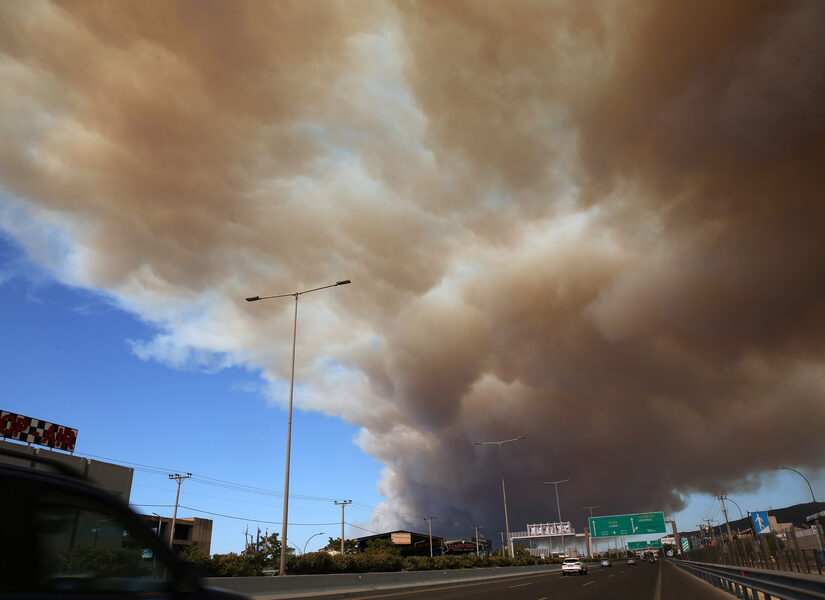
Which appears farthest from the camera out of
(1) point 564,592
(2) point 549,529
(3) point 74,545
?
(2) point 549,529

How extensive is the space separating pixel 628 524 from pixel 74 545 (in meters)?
95.6

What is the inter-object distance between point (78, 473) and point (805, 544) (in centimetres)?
1865

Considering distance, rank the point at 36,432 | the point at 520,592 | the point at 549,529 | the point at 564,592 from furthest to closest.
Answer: the point at 549,529, the point at 36,432, the point at 564,592, the point at 520,592

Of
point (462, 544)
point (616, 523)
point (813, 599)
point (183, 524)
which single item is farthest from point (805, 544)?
point (462, 544)

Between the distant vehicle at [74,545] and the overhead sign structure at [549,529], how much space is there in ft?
378

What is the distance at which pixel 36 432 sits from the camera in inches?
1548

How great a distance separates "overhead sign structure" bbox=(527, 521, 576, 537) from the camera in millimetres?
107438

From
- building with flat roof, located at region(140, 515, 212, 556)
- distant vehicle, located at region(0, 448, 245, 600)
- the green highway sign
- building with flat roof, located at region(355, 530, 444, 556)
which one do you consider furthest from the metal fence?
building with flat roof, located at region(355, 530, 444, 556)

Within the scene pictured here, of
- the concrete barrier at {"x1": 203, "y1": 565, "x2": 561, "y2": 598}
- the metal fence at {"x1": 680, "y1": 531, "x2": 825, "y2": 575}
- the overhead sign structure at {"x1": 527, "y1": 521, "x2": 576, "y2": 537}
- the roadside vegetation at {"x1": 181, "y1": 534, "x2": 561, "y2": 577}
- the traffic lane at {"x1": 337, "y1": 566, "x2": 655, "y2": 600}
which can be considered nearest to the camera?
the metal fence at {"x1": 680, "y1": 531, "x2": 825, "y2": 575}

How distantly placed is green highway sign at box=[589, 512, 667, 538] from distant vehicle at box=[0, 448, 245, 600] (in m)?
92.5

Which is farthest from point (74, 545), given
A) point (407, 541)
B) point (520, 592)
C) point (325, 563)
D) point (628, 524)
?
point (407, 541)

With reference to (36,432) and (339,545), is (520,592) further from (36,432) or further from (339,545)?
(339,545)

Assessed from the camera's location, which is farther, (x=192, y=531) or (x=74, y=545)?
(x=192, y=531)

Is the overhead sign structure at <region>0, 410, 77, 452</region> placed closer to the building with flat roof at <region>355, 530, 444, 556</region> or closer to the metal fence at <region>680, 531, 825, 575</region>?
the metal fence at <region>680, 531, 825, 575</region>
